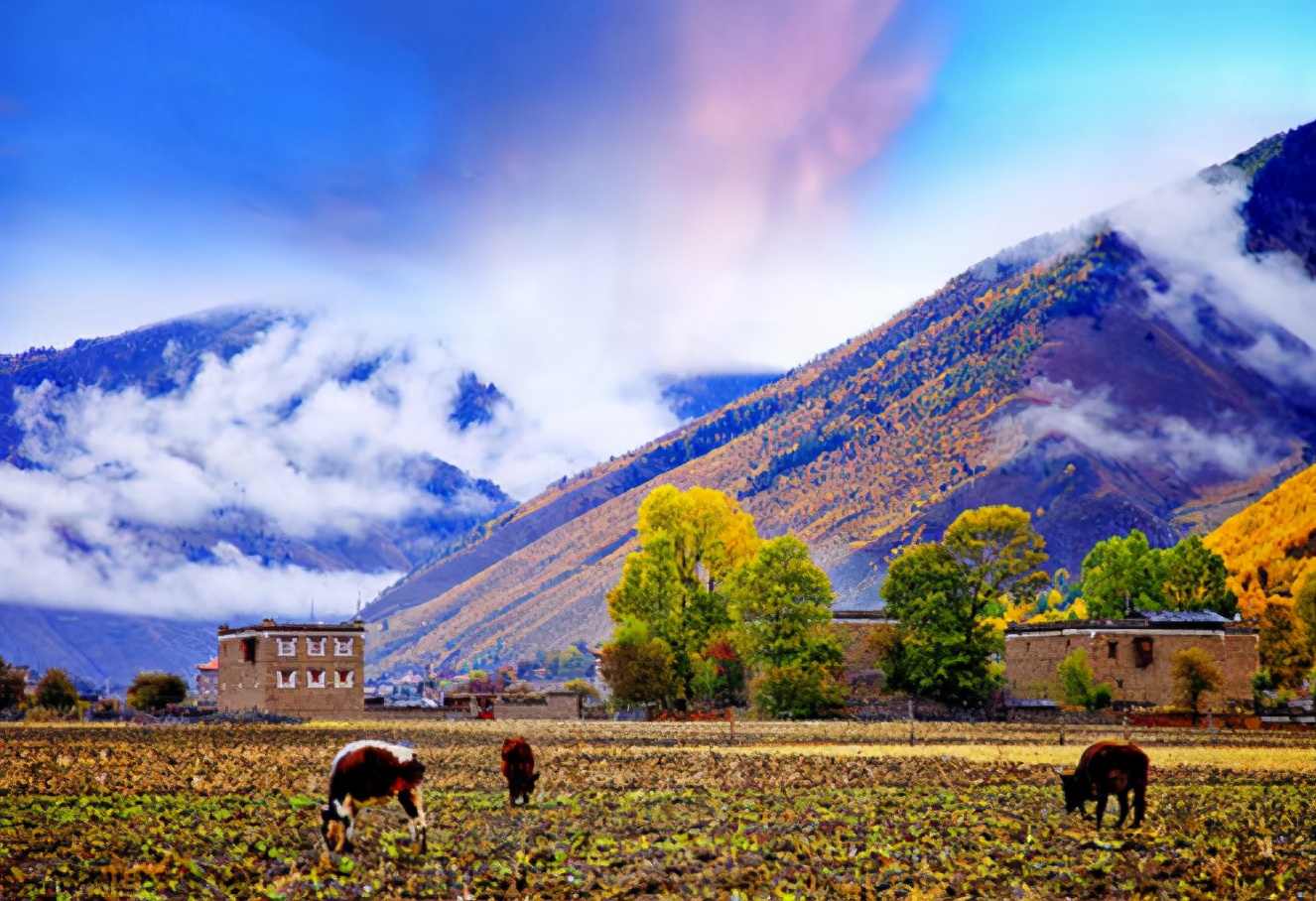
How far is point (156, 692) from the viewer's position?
141m

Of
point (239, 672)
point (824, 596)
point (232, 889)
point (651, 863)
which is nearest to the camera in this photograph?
point (232, 889)

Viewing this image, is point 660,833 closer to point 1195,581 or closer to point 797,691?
point 797,691

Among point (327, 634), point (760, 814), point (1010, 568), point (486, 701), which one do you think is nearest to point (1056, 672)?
point (1010, 568)

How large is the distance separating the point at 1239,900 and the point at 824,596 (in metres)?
86.0

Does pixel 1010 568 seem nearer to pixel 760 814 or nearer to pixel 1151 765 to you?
pixel 1151 765

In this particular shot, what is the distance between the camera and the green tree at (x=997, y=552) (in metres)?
106

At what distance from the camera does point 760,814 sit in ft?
88.9

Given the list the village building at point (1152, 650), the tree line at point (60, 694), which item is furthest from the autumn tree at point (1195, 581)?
the tree line at point (60, 694)

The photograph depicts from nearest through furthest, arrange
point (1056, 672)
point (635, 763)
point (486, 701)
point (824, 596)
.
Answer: point (635, 763) → point (824, 596) → point (1056, 672) → point (486, 701)

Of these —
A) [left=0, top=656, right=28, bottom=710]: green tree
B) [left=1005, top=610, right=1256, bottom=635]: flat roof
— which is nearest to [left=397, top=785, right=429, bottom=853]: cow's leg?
[left=1005, top=610, right=1256, bottom=635]: flat roof

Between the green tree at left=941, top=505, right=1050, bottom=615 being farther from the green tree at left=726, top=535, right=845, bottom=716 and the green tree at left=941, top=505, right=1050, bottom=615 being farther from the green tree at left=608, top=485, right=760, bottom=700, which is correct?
the green tree at left=608, top=485, right=760, bottom=700

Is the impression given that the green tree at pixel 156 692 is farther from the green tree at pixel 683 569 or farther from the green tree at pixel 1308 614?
the green tree at pixel 1308 614

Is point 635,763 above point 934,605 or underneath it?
underneath

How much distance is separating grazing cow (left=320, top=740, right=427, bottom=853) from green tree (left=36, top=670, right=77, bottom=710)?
115821 millimetres
